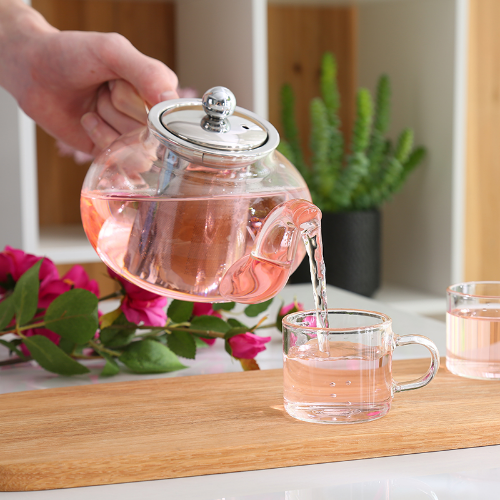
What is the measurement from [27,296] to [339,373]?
1.03 ft

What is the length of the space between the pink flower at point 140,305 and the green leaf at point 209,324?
4cm

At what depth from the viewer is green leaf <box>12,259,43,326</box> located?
648mm

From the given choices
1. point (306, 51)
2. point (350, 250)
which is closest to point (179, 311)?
point (350, 250)

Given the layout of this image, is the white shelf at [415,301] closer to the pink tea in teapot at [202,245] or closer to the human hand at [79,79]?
the human hand at [79,79]

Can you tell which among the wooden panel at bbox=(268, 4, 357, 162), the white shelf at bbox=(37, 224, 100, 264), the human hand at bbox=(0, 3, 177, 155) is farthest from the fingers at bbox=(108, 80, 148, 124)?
the wooden panel at bbox=(268, 4, 357, 162)

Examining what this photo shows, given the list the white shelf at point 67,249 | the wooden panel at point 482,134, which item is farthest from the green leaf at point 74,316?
the wooden panel at point 482,134

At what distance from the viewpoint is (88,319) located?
0.63 metres

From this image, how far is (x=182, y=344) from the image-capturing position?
2.21 feet

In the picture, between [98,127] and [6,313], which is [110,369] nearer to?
[6,313]

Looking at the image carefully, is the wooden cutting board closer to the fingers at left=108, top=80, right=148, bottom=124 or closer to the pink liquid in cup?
the pink liquid in cup

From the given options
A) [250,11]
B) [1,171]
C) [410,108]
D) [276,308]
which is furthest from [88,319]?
[410,108]

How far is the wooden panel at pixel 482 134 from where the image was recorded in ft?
5.48

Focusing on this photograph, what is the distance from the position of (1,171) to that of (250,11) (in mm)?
626

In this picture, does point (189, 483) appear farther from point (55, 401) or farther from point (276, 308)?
point (276, 308)
